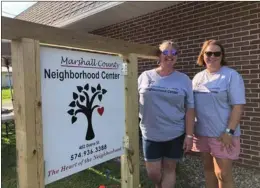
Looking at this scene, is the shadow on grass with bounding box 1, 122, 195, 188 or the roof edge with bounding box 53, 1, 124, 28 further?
the roof edge with bounding box 53, 1, 124, 28

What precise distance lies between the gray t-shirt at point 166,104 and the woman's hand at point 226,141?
1.27ft

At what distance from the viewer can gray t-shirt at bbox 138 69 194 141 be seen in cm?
276

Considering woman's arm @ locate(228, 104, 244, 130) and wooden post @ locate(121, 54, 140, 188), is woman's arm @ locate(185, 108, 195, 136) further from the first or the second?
wooden post @ locate(121, 54, 140, 188)

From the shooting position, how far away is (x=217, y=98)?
8.82 ft

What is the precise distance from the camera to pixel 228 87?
2.64 metres

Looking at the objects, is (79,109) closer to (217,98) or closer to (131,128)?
(131,128)

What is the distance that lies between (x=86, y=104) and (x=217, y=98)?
1.24 meters

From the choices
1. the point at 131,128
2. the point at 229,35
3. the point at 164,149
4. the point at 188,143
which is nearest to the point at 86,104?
the point at 131,128

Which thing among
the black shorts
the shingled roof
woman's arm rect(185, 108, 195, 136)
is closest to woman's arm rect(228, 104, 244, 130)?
woman's arm rect(185, 108, 195, 136)

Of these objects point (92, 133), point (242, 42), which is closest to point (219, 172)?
point (92, 133)

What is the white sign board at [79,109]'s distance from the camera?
7.21 ft

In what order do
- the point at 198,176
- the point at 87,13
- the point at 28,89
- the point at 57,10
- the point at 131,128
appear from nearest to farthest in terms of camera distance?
the point at 28,89
the point at 131,128
the point at 198,176
the point at 87,13
the point at 57,10

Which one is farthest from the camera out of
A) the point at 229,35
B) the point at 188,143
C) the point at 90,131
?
the point at 229,35

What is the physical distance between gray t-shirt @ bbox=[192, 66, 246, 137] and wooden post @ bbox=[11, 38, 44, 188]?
1.57 meters
